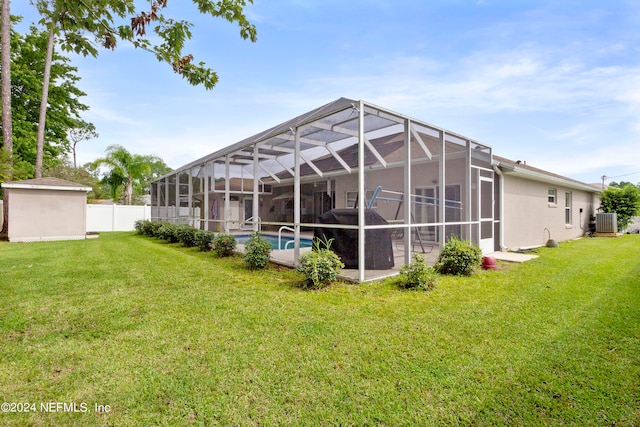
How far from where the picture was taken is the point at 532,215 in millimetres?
10336

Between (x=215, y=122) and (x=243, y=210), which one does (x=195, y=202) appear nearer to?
(x=243, y=210)

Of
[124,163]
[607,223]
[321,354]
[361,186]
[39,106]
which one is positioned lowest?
[321,354]

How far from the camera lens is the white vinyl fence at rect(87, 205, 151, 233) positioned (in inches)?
774

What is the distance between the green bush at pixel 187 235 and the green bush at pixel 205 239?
626 mm

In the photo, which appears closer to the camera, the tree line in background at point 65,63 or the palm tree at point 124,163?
the tree line in background at point 65,63

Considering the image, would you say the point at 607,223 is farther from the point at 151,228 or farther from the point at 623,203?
the point at 151,228

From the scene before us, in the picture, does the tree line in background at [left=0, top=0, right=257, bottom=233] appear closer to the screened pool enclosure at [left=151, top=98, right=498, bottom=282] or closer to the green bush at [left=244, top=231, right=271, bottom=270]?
the screened pool enclosure at [left=151, top=98, right=498, bottom=282]

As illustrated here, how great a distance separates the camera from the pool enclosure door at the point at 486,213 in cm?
810

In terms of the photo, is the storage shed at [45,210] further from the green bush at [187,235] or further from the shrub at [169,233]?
the green bush at [187,235]

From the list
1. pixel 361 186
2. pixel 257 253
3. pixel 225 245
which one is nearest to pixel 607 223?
pixel 361 186

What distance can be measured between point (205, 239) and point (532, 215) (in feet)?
36.3

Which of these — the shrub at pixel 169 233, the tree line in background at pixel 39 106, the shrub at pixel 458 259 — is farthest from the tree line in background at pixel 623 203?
the tree line in background at pixel 39 106

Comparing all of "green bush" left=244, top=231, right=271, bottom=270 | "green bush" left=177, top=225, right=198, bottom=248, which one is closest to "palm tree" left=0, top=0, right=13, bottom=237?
"green bush" left=177, top=225, right=198, bottom=248

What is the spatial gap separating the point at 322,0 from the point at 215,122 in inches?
377
